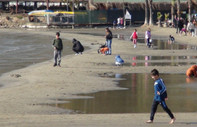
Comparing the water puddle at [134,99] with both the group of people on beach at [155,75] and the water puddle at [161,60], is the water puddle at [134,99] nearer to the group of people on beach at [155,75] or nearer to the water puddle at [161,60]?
the group of people on beach at [155,75]

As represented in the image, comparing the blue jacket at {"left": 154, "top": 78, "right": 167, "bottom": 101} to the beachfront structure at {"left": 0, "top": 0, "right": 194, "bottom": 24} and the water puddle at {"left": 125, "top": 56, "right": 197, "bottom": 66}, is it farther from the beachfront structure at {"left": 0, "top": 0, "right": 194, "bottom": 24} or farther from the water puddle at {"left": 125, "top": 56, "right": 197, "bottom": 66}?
the beachfront structure at {"left": 0, "top": 0, "right": 194, "bottom": 24}

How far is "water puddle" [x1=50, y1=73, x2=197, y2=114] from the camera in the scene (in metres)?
16.8

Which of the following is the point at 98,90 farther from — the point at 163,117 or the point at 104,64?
the point at 104,64

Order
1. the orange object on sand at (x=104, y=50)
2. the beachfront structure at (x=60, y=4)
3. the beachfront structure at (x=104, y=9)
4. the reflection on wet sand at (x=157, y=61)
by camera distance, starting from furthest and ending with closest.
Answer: the beachfront structure at (x=60, y=4), the beachfront structure at (x=104, y=9), the orange object on sand at (x=104, y=50), the reflection on wet sand at (x=157, y=61)

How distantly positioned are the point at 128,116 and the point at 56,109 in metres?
2.36

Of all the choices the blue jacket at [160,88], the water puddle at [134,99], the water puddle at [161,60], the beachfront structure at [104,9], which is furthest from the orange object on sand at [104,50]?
the beachfront structure at [104,9]

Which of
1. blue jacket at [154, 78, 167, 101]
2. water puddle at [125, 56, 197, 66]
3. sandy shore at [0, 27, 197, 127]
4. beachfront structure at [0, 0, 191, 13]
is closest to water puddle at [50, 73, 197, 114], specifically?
sandy shore at [0, 27, 197, 127]

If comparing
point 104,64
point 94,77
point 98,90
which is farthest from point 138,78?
point 104,64

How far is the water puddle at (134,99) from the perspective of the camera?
55.0ft

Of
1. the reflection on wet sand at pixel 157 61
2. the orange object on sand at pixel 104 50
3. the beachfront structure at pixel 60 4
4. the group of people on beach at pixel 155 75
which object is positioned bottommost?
the reflection on wet sand at pixel 157 61

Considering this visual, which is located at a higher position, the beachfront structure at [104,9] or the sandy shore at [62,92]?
the beachfront structure at [104,9]

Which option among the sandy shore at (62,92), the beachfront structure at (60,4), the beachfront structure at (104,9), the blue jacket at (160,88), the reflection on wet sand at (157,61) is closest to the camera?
the blue jacket at (160,88)

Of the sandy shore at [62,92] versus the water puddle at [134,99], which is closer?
the sandy shore at [62,92]

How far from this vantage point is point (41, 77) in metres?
24.2
